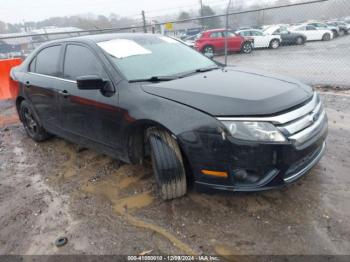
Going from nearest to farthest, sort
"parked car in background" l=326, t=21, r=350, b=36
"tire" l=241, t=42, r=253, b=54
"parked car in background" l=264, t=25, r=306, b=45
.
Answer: "tire" l=241, t=42, r=253, b=54 < "parked car in background" l=264, t=25, r=306, b=45 < "parked car in background" l=326, t=21, r=350, b=36

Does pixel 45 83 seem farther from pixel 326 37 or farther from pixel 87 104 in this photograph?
pixel 326 37

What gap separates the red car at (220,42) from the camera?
18.2 meters

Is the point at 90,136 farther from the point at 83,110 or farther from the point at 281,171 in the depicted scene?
the point at 281,171

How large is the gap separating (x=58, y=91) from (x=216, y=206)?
2.40 meters

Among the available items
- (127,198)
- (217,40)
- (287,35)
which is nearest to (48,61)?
(127,198)

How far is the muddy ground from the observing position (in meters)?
2.46

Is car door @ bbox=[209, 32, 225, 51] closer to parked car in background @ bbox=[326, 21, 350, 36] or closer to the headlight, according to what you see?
parked car in background @ bbox=[326, 21, 350, 36]

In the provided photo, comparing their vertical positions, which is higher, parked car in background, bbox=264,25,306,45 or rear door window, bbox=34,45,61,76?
rear door window, bbox=34,45,61,76

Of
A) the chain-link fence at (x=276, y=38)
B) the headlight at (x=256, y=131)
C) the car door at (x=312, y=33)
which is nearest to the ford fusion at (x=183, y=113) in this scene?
the headlight at (x=256, y=131)

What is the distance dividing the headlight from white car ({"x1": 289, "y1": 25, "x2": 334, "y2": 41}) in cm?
2381

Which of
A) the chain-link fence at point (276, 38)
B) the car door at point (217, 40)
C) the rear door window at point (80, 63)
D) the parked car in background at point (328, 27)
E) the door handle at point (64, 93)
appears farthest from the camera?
the parked car in background at point (328, 27)

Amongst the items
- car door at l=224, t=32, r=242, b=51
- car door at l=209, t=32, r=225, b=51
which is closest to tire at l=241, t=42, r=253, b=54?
car door at l=224, t=32, r=242, b=51

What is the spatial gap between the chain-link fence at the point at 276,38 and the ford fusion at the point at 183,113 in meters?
4.64

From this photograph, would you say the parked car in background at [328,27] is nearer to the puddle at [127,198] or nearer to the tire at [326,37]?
the tire at [326,37]
